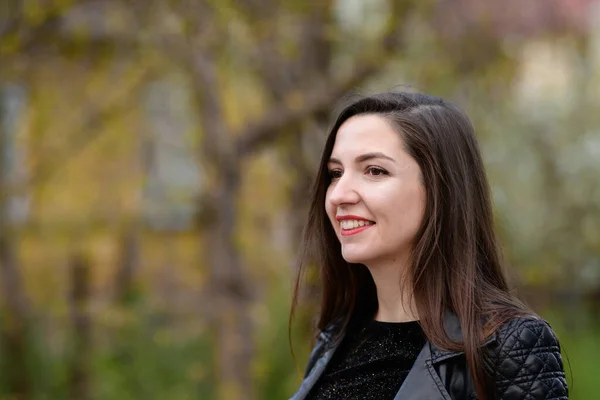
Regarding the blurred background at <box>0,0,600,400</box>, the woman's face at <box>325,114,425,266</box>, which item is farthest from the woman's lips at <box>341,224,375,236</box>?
the blurred background at <box>0,0,600,400</box>

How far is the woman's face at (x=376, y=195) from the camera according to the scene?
2.18 meters

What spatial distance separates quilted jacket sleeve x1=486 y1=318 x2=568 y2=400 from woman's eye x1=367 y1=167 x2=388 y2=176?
0.48 meters

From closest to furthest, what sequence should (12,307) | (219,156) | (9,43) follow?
(9,43)
(219,156)
(12,307)

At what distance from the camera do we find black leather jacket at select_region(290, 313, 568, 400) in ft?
Result: 6.39

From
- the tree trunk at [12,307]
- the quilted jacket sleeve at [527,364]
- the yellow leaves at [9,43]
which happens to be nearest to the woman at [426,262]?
the quilted jacket sleeve at [527,364]

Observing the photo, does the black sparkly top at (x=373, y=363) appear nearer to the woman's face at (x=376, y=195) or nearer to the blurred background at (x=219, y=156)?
the woman's face at (x=376, y=195)

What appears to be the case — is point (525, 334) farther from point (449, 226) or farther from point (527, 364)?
point (449, 226)

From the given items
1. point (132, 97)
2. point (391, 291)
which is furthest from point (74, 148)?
point (391, 291)

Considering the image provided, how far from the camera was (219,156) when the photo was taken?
5590 millimetres

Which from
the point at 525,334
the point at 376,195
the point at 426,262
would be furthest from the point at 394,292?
the point at 525,334

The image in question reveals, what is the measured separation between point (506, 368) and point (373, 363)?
0.44m

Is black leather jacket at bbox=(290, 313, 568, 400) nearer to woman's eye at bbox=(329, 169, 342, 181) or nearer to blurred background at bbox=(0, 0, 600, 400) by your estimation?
woman's eye at bbox=(329, 169, 342, 181)

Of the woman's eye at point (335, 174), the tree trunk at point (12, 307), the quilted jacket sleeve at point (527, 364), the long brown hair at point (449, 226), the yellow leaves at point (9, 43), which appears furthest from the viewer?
the tree trunk at point (12, 307)

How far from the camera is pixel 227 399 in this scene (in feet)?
18.6
